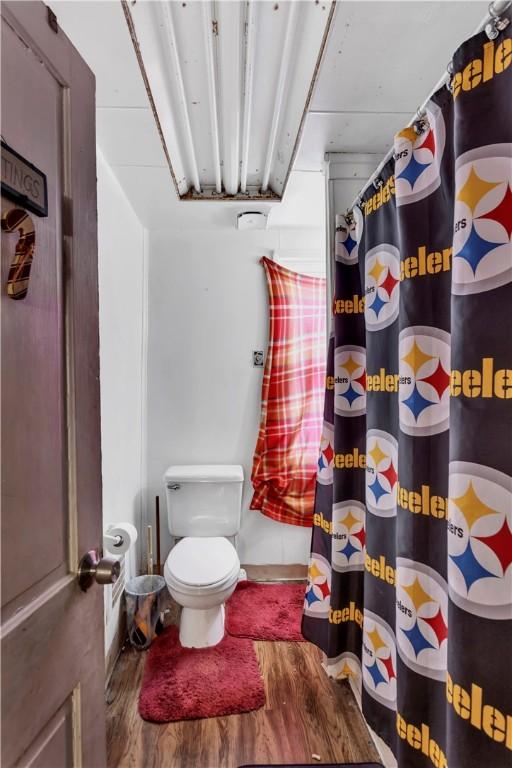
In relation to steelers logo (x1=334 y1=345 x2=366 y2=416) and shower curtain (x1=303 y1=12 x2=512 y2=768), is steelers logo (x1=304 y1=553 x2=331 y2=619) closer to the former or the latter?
shower curtain (x1=303 y1=12 x2=512 y2=768)

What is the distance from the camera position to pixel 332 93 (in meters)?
1.26

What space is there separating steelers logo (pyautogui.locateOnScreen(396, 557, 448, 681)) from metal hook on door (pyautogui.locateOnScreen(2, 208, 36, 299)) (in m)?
0.94

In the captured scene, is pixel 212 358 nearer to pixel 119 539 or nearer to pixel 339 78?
pixel 119 539

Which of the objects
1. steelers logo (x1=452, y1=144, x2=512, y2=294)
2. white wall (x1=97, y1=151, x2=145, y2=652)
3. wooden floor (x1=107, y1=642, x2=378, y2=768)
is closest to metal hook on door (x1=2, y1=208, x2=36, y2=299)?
steelers logo (x1=452, y1=144, x2=512, y2=294)

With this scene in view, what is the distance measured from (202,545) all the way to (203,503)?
0.91ft

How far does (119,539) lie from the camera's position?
1451 mm

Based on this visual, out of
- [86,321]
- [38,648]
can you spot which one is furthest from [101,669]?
[86,321]

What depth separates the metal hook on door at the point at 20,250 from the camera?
57cm

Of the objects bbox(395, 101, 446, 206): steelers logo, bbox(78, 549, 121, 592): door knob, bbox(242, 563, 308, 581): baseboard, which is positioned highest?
bbox(395, 101, 446, 206): steelers logo

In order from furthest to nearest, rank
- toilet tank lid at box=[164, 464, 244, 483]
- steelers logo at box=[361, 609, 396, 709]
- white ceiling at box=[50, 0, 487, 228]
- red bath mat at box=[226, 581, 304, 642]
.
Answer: toilet tank lid at box=[164, 464, 244, 483], red bath mat at box=[226, 581, 304, 642], steelers logo at box=[361, 609, 396, 709], white ceiling at box=[50, 0, 487, 228]

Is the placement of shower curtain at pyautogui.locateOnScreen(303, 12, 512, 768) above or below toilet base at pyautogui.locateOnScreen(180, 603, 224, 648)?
above

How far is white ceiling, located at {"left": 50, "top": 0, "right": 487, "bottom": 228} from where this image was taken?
978mm

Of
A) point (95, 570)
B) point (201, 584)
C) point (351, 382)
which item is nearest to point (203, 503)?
point (201, 584)

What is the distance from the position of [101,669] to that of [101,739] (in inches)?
5.8
